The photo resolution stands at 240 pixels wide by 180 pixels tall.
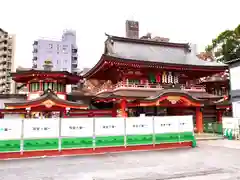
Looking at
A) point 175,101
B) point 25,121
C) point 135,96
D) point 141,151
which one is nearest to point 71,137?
point 25,121

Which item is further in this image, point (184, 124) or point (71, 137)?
point (184, 124)

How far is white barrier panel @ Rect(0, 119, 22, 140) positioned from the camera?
11.5m

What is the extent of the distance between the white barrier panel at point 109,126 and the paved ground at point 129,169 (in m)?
Result: 2.54

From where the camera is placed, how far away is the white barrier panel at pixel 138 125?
44.3ft

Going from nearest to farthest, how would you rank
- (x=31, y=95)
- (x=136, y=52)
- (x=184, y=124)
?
(x=184, y=124), (x=31, y=95), (x=136, y=52)

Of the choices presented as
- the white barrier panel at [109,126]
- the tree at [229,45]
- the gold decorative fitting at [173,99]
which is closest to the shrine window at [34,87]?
the white barrier panel at [109,126]

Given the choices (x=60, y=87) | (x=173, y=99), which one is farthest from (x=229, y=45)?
(x=60, y=87)

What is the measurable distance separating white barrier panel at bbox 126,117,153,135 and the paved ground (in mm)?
2768

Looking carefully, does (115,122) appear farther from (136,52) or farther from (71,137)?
(136,52)

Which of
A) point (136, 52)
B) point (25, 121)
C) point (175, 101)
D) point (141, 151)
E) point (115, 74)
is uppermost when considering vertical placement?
point (136, 52)

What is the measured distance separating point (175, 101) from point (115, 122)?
9.80 meters

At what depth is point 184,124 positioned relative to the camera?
14836 mm

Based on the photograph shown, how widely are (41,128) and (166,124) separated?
288 inches

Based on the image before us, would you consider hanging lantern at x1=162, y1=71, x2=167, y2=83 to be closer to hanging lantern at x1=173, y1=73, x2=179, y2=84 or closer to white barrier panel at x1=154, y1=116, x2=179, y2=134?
hanging lantern at x1=173, y1=73, x2=179, y2=84
